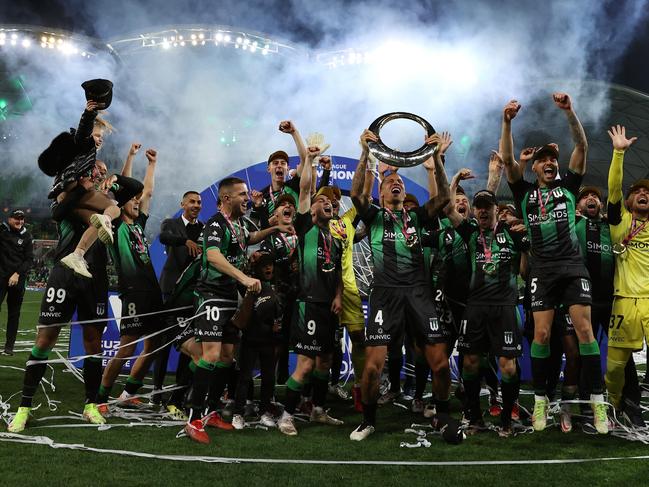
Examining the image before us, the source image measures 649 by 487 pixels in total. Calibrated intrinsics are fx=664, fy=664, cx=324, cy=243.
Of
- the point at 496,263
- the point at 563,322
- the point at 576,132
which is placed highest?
the point at 576,132

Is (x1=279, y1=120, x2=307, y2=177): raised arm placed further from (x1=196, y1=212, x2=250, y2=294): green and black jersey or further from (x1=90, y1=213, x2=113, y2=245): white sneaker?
(x1=90, y1=213, x2=113, y2=245): white sneaker

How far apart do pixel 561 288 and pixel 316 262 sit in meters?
2.25

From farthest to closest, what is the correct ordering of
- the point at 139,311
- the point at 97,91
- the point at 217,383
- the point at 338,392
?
the point at 338,392 < the point at 139,311 < the point at 217,383 < the point at 97,91

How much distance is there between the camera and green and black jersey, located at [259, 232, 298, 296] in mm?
7223

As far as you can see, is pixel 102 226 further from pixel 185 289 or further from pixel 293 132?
pixel 293 132

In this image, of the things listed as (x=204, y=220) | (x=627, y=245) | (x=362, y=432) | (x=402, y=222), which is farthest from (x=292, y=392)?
(x=204, y=220)

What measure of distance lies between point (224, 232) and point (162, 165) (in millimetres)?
39339

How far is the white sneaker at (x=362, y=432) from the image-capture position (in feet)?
18.3

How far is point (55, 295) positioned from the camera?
5957 millimetres

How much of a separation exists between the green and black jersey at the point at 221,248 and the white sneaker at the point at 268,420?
4.06 ft

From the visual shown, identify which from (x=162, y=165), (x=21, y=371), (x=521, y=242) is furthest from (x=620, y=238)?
(x=162, y=165)

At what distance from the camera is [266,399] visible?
6402mm

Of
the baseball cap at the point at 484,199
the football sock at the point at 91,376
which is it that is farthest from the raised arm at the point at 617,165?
the football sock at the point at 91,376

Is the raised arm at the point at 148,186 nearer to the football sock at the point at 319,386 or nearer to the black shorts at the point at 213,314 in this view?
the black shorts at the point at 213,314
